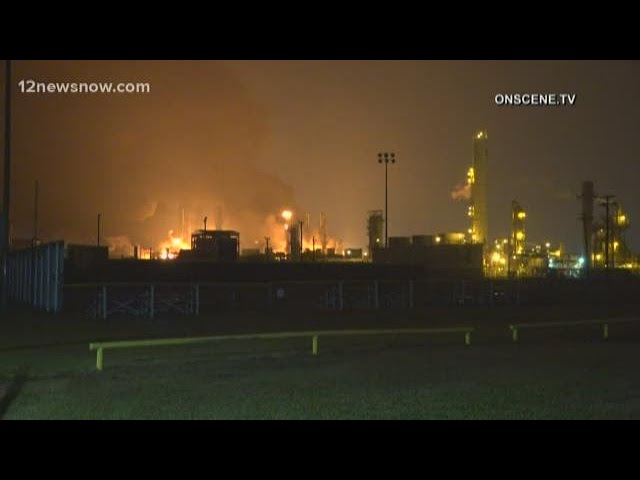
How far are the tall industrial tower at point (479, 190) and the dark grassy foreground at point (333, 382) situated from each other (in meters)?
56.0

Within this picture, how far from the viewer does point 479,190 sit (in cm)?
7756

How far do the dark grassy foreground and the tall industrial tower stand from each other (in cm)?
5595

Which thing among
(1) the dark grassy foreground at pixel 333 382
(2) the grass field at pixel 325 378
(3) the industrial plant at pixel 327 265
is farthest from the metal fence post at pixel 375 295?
(1) the dark grassy foreground at pixel 333 382

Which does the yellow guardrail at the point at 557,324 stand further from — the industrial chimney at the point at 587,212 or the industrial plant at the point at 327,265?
the industrial chimney at the point at 587,212

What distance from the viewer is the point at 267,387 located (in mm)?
14164

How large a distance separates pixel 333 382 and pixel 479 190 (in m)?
65.1

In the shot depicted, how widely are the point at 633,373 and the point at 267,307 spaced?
84.7 ft

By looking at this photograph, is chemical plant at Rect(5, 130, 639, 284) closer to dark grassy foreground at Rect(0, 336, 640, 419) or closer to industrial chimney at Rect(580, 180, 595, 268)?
industrial chimney at Rect(580, 180, 595, 268)

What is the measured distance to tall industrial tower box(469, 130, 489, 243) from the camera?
76875 millimetres

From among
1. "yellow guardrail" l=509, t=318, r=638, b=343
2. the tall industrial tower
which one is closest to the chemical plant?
the tall industrial tower
